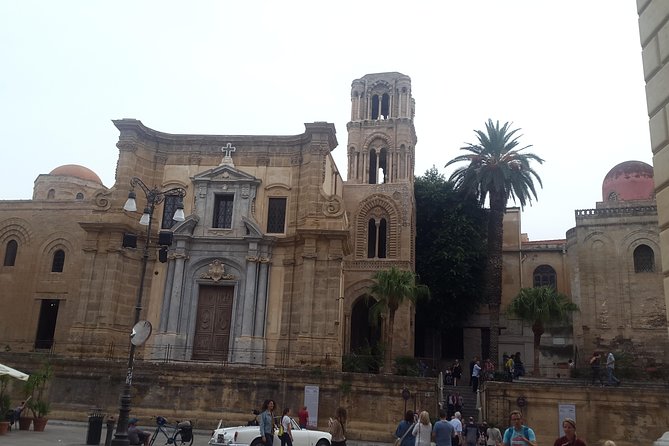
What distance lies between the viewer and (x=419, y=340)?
135 feet

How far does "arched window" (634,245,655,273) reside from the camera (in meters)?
34.8

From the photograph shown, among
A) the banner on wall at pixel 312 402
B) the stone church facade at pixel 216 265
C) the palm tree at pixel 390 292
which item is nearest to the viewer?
the banner on wall at pixel 312 402

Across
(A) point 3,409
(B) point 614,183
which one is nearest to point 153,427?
(A) point 3,409

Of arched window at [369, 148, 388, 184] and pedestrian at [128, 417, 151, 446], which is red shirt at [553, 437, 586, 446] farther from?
arched window at [369, 148, 388, 184]

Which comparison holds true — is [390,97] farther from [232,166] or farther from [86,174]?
[86,174]

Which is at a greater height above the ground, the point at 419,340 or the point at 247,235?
the point at 247,235

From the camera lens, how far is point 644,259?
35.1 m

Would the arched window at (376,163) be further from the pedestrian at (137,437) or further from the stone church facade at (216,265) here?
the pedestrian at (137,437)

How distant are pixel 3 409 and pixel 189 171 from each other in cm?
1440

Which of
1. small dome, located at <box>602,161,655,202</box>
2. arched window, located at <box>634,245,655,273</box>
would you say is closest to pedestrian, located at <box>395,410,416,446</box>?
arched window, located at <box>634,245,655,273</box>

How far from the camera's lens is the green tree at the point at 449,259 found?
3803 centimetres

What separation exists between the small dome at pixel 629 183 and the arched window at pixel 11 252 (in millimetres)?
35802

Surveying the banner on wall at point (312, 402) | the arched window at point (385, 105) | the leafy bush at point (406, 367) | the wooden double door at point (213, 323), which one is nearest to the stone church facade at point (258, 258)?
the wooden double door at point (213, 323)

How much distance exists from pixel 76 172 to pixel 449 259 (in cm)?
3167
